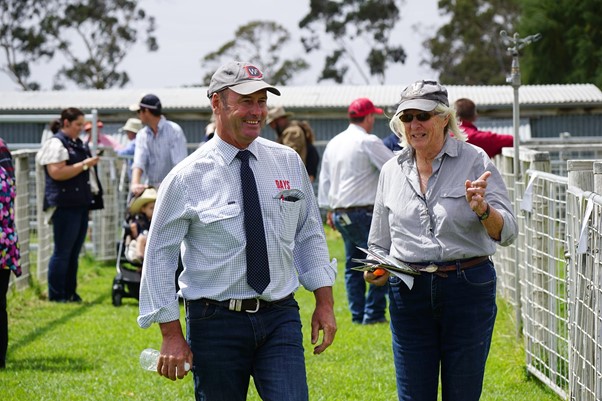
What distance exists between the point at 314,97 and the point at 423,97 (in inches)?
1090


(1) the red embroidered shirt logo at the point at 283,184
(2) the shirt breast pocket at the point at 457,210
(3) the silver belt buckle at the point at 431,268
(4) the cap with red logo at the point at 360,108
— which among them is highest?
(4) the cap with red logo at the point at 360,108

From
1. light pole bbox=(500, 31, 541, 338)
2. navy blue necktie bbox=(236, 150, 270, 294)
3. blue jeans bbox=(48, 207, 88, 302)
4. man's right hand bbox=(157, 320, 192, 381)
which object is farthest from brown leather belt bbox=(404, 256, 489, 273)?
blue jeans bbox=(48, 207, 88, 302)

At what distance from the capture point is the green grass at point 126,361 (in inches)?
304

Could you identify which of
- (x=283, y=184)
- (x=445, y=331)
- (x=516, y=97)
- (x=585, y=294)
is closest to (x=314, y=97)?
(x=516, y=97)

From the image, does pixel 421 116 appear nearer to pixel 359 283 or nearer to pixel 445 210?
pixel 445 210

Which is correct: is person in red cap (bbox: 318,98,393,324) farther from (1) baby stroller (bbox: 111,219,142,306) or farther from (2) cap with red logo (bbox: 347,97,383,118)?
(1) baby stroller (bbox: 111,219,142,306)

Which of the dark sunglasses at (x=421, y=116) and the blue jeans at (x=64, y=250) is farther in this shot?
the blue jeans at (x=64, y=250)

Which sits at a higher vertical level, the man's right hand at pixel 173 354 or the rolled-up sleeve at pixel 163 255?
the rolled-up sleeve at pixel 163 255

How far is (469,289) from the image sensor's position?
5246 mm

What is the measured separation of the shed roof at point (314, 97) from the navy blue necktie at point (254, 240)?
79.3 feet

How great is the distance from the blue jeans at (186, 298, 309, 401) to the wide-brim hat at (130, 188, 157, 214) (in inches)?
281

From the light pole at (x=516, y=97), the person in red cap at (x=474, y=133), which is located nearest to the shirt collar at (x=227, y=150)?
the light pole at (x=516, y=97)

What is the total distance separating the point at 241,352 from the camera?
4773mm

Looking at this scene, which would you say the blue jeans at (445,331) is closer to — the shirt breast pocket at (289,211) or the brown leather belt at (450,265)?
the brown leather belt at (450,265)
